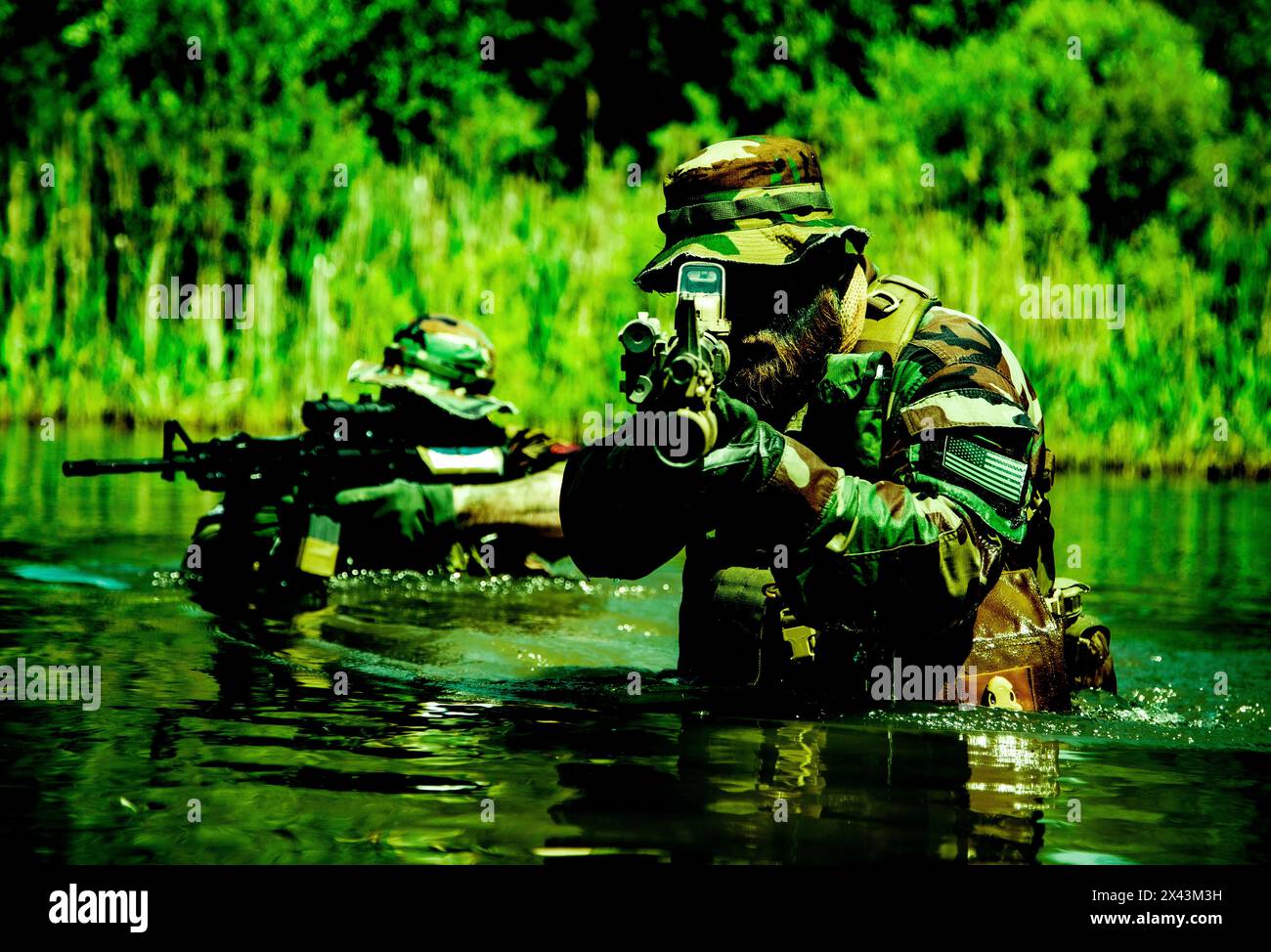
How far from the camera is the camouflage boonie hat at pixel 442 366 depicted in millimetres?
7574

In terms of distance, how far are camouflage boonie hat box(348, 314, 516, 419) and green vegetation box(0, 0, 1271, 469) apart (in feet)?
13.4

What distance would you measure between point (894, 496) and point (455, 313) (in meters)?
9.75

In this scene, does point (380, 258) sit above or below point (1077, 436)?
above

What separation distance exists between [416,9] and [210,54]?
8997 millimetres

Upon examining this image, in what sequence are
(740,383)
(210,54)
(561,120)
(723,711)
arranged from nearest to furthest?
(740,383), (723,711), (210,54), (561,120)

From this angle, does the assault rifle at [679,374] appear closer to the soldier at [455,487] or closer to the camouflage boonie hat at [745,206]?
the camouflage boonie hat at [745,206]

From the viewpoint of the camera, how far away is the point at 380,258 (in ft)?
45.2

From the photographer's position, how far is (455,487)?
760cm

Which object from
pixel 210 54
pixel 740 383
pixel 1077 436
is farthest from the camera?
pixel 210 54

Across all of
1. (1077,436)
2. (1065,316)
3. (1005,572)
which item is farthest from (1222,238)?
(1005,572)

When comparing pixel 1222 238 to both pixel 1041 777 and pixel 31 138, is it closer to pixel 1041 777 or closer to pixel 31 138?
pixel 31 138

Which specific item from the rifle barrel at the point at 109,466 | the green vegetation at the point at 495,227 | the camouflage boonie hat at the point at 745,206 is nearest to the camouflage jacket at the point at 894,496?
the camouflage boonie hat at the point at 745,206

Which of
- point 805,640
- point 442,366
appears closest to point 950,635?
point 805,640

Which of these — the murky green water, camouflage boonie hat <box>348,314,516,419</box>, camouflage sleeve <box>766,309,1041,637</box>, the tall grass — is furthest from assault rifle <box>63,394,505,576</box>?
the tall grass
